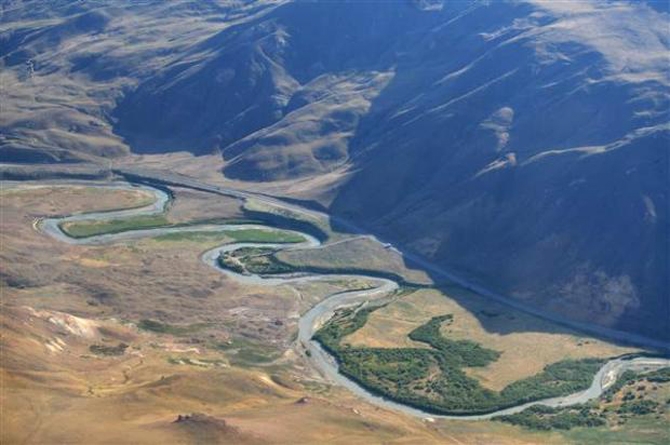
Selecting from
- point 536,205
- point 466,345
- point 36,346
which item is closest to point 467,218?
point 536,205

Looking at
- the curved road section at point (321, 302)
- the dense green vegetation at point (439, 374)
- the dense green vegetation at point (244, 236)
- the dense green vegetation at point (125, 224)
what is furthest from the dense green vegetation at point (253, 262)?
the dense green vegetation at point (439, 374)

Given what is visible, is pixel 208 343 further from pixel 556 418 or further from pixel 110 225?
pixel 110 225

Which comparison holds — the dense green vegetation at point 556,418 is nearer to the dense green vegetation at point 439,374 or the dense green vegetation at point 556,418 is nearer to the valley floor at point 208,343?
the valley floor at point 208,343

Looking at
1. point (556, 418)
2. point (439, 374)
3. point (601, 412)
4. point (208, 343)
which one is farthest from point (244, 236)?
point (601, 412)

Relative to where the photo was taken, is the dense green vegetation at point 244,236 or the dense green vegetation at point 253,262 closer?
the dense green vegetation at point 253,262

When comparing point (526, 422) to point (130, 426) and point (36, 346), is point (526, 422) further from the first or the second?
point (36, 346)

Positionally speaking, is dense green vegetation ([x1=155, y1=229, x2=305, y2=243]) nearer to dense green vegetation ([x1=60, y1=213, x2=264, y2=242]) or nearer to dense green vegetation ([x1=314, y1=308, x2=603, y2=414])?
dense green vegetation ([x1=60, y1=213, x2=264, y2=242])
